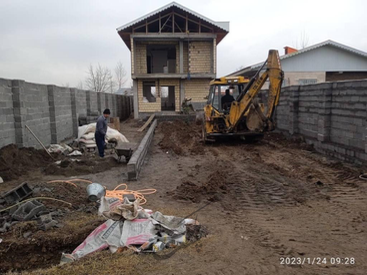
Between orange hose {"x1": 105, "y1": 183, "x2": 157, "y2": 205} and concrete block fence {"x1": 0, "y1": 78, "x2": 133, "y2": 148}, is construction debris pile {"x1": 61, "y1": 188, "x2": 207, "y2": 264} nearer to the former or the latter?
orange hose {"x1": 105, "y1": 183, "x2": 157, "y2": 205}

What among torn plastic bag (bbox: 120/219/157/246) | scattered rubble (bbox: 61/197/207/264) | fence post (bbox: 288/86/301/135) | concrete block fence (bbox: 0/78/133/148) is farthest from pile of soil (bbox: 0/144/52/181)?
fence post (bbox: 288/86/301/135)

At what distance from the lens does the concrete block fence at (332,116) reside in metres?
8.17

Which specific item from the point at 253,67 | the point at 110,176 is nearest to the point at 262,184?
the point at 110,176

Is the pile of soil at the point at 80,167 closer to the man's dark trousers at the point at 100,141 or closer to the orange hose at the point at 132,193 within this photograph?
the man's dark trousers at the point at 100,141

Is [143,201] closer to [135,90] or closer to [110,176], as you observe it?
[110,176]

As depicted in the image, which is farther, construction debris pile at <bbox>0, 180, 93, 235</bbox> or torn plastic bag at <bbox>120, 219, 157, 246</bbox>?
construction debris pile at <bbox>0, 180, 93, 235</bbox>

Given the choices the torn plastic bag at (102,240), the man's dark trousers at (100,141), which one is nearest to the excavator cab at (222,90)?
A: the man's dark trousers at (100,141)

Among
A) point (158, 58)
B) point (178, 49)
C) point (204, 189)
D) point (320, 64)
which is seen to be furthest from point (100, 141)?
point (320, 64)

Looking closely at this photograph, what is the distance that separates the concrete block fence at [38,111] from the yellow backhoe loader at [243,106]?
6.02 metres

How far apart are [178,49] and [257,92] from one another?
56.3ft

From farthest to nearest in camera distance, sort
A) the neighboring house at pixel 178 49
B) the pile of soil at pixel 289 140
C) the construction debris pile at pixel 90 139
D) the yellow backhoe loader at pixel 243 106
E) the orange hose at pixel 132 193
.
→ 1. the neighboring house at pixel 178 49
2. the construction debris pile at pixel 90 139
3. the pile of soil at pixel 289 140
4. the yellow backhoe loader at pixel 243 106
5. the orange hose at pixel 132 193

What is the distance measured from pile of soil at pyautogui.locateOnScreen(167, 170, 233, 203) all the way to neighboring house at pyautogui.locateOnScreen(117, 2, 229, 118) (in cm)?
1915

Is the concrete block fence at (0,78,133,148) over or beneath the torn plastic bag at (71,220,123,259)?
over
